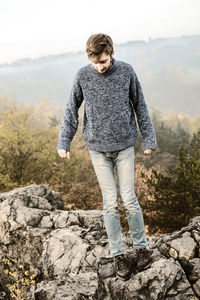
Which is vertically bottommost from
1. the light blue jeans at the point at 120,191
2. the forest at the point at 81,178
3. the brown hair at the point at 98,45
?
the forest at the point at 81,178

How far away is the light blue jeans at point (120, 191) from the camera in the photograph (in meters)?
3.41

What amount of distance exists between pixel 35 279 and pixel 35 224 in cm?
105

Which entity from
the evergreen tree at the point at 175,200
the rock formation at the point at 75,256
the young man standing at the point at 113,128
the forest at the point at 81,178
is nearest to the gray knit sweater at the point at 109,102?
the young man standing at the point at 113,128

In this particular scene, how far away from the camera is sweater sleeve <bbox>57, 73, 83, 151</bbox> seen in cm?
351

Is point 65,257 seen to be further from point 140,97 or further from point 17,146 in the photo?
point 17,146

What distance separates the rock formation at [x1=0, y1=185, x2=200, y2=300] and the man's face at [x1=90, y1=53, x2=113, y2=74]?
2132mm

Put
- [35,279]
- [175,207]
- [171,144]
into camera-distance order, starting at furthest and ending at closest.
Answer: [171,144] < [175,207] < [35,279]

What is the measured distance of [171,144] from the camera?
33.5 metres

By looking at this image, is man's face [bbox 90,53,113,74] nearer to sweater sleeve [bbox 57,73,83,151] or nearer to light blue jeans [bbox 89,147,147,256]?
sweater sleeve [bbox 57,73,83,151]

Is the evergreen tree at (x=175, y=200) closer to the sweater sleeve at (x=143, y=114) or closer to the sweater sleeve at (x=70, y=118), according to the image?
the sweater sleeve at (x=143, y=114)

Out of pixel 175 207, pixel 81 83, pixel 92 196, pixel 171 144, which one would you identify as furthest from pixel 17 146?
pixel 171 144

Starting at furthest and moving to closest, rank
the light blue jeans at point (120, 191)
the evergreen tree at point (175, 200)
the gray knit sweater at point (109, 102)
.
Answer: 1. the evergreen tree at point (175, 200)
2. the light blue jeans at point (120, 191)
3. the gray knit sweater at point (109, 102)

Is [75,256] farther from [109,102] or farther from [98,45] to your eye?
[98,45]

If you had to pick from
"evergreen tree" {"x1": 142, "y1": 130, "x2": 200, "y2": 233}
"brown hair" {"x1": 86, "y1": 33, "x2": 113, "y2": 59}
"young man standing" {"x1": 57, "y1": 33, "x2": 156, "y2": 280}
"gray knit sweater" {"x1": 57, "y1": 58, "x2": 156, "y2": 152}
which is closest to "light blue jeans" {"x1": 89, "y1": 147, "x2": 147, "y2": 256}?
"young man standing" {"x1": 57, "y1": 33, "x2": 156, "y2": 280}
